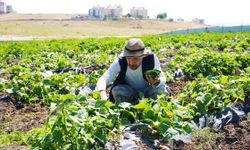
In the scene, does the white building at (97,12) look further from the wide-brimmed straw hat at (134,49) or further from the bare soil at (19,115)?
the wide-brimmed straw hat at (134,49)

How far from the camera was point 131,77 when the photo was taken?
5.09 metres

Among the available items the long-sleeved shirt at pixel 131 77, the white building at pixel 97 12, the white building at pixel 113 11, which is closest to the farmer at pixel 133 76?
the long-sleeved shirt at pixel 131 77

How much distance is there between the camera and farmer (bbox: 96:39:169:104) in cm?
467

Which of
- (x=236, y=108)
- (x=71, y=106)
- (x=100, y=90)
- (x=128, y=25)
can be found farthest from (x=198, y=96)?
(x=128, y=25)

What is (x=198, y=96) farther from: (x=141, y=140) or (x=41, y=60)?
(x=41, y=60)

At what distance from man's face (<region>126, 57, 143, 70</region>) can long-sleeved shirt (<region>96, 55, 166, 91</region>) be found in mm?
61

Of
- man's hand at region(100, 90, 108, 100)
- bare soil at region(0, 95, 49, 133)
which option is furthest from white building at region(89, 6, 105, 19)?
man's hand at region(100, 90, 108, 100)

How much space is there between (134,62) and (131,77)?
1.14 ft

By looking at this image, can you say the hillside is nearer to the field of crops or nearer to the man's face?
the field of crops

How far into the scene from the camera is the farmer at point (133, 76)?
467 centimetres

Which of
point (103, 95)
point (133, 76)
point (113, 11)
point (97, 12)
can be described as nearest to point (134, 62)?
point (133, 76)

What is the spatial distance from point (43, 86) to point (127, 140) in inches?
122

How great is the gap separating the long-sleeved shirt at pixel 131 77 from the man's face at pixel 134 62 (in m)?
0.06

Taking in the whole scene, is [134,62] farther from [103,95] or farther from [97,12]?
[97,12]
